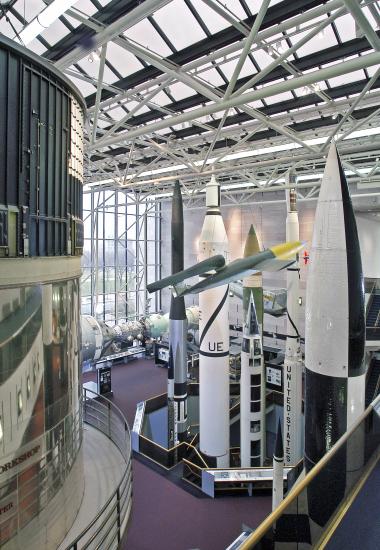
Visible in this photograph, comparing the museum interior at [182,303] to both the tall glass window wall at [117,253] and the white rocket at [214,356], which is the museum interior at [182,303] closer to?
the white rocket at [214,356]

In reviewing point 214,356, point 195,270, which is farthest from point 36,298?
point 214,356

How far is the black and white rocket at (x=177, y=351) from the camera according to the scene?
14.6 meters

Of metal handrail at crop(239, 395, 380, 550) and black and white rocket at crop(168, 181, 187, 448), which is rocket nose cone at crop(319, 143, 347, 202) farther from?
black and white rocket at crop(168, 181, 187, 448)

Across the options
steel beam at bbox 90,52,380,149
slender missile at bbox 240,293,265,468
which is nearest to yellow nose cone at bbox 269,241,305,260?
steel beam at bbox 90,52,380,149

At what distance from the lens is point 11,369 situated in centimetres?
455

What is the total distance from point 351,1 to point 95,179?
21363 millimetres

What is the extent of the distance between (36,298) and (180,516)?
30.2 feet

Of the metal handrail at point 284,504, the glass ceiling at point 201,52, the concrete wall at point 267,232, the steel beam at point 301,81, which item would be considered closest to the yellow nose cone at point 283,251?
the steel beam at point 301,81

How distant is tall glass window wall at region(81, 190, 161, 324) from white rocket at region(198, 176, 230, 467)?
15943 millimetres

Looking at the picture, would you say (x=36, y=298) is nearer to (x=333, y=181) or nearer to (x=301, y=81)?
(x=333, y=181)

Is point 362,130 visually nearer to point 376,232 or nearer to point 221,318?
Result: point 221,318

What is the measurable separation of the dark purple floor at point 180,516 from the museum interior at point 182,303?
0.06 m

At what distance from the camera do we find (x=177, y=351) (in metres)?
14.7

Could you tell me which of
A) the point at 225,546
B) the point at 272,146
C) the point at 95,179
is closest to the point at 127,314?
the point at 95,179
